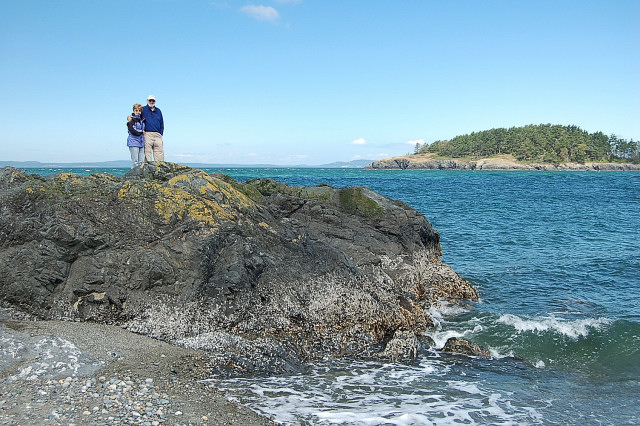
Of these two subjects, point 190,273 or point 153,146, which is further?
point 153,146

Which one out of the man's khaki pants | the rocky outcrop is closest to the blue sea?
the rocky outcrop

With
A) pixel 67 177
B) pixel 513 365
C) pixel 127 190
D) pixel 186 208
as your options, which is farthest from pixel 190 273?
pixel 513 365

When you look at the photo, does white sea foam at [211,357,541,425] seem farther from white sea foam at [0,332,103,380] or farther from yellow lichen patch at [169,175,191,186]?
yellow lichen patch at [169,175,191,186]

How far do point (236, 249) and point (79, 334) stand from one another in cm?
354

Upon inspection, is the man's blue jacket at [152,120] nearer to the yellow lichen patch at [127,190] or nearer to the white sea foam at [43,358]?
the yellow lichen patch at [127,190]

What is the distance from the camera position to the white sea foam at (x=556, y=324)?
12.9 metres

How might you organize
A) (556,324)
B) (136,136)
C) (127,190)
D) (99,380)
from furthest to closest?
(136,136)
(556,324)
(127,190)
(99,380)

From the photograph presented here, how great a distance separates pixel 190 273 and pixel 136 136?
6.45 metres

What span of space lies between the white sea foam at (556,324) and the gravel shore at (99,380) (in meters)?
9.07

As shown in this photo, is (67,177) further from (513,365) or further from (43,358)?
(513,365)

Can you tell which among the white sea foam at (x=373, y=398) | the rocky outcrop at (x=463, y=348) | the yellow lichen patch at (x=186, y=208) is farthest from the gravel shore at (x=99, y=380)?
the rocky outcrop at (x=463, y=348)

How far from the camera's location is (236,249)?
35.2 feet

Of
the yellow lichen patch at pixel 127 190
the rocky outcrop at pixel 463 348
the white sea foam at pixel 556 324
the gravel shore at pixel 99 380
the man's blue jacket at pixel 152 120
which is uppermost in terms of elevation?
the man's blue jacket at pixel 152 120

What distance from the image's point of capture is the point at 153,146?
49.4ft
